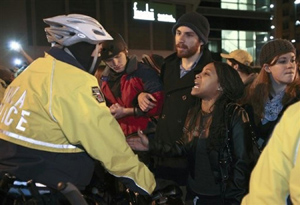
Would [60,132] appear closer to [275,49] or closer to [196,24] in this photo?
[196,24]

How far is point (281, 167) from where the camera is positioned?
64.2 inches

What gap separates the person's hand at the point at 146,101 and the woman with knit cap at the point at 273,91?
2.87 feet

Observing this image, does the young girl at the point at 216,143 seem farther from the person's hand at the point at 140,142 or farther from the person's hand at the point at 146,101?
the person's hand at the point at 146,101

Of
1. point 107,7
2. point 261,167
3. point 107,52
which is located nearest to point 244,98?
point 107,52

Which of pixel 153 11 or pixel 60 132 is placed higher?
pixel 153 11

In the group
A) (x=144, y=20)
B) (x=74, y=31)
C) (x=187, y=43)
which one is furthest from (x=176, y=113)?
(x=144, y=20)

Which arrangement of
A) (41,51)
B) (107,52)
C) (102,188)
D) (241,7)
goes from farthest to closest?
(241,7) → (41,51) → (107,52) → (102,188)

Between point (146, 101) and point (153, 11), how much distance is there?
2250 cm

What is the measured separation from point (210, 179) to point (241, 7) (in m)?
35.9

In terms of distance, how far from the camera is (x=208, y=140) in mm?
2996

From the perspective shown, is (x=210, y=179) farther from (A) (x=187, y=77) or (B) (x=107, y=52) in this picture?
(B) (x=107, y=52)

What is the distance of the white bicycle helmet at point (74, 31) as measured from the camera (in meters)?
2.72

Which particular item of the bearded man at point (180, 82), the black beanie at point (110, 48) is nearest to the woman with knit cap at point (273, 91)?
the bearded man at point (180, 82)

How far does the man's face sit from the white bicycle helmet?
118cm
